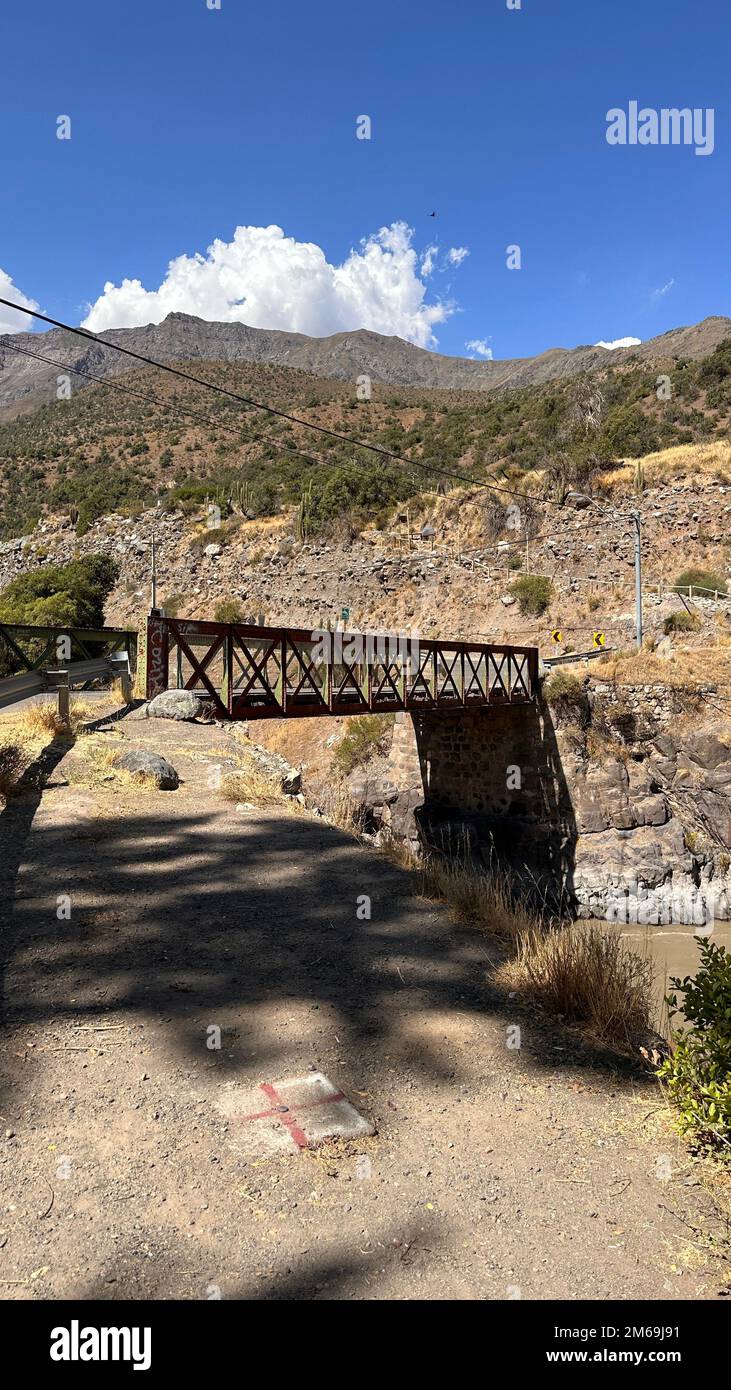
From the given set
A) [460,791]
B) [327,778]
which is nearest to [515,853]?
[460,791]

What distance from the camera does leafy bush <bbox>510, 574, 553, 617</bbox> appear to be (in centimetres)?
2866

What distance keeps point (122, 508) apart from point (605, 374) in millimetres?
33353

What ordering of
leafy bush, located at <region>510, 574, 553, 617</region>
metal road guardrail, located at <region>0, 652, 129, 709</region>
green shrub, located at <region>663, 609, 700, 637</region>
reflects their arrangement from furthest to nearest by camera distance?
leafy bush, located at <region>510, 574, 553, 617</region> → green shrub, located at <region>663, 609, 700, 637</region> → metal road guardrail, located at <region>0, 652, 129, 709</region>

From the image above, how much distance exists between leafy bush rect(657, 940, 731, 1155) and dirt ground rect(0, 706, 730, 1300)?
0.50 ft

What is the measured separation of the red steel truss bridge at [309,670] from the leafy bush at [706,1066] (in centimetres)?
551

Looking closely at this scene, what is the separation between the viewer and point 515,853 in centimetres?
1767

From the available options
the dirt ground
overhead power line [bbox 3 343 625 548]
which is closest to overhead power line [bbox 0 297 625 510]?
overhead power line [bbox 3 343 625 548]

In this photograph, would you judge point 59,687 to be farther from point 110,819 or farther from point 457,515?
point 457,515

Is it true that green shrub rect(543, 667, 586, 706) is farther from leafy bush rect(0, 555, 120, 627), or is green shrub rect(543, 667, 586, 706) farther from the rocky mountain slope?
the rocky mountain slope

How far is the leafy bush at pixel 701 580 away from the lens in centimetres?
2531

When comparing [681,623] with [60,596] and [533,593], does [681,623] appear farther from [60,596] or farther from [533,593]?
[60,596]

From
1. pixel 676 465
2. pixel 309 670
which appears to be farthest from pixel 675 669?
pixel 676 465

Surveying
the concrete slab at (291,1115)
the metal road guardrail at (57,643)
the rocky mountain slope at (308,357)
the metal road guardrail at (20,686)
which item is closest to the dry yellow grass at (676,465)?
the metal road guardrail at (57,643)

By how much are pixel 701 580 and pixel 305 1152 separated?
1039 inches
